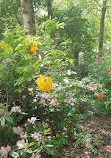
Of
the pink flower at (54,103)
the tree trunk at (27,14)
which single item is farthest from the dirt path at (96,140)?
the tree trunk at (27,14)

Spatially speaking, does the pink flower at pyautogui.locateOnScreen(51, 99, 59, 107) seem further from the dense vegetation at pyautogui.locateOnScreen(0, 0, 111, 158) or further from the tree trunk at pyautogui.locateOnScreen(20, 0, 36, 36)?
the tree trunk at pyautogui.locateOnScreen(20, 0, 36, 36)

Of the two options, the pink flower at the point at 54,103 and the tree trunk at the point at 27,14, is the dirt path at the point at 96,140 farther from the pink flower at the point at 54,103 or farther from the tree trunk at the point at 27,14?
the tree trunk at the point at 27,14

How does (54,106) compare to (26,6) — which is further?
(26,6)

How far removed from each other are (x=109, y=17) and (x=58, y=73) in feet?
31.3

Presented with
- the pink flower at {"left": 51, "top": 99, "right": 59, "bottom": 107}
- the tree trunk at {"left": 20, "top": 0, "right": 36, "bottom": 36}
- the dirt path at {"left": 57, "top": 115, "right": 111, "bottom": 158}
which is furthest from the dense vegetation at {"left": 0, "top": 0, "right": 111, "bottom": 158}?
the tree trunk at {"left": 20, "top": 0, "right": 36, "bottom": 36}

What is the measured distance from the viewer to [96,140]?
80.7 inches

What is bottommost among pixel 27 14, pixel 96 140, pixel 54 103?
pixel 96 140

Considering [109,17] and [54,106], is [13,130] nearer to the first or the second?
[54,106]

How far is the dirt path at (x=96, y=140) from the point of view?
6.15 feet

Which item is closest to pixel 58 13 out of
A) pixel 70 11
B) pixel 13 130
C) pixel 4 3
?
pixel 70 11

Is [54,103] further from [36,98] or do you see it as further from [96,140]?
[96,140]

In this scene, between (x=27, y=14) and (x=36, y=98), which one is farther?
(x=27, y=14)

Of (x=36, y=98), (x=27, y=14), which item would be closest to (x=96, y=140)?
(x=36, y=98)

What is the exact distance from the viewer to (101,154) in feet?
6.21
